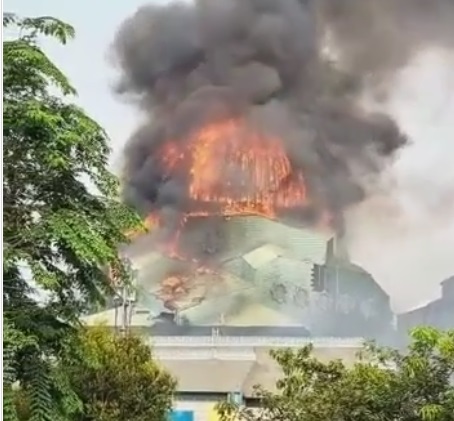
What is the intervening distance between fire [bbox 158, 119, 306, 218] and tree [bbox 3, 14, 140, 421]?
53cm

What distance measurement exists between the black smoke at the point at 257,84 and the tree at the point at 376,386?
1.68 ft

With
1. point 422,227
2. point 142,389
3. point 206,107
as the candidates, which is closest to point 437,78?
point 422,227

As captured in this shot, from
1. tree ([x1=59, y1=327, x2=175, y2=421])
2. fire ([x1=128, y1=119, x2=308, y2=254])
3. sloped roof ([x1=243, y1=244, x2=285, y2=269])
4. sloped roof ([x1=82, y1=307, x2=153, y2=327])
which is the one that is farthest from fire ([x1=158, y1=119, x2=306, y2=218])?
tree ([x1=59, y1=327, x2=175, y2=421])

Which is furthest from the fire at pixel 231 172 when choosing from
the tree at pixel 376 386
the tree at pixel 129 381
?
the tree at pixel 376 386

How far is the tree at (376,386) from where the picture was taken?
2268mm

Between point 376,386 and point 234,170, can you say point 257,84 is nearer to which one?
point 234,170

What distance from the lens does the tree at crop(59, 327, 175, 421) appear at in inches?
104

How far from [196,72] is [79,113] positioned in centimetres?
65

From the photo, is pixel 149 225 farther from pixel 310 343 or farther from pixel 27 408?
pixel 27 408

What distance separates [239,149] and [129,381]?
77cm

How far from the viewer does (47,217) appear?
2.11m

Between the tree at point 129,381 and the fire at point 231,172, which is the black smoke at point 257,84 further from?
the tree at point 129,381

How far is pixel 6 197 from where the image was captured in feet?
7.16

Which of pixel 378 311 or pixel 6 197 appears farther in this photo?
pixel 378 311
